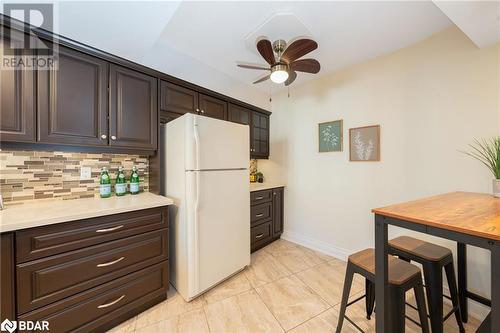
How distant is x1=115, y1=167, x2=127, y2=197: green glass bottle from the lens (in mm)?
1916

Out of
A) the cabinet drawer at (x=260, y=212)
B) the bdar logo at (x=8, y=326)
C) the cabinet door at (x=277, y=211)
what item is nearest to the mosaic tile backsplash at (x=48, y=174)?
the bdar logo at (x=8, y=326)

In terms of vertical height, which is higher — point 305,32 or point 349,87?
point 305,32

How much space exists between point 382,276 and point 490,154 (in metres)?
1.48

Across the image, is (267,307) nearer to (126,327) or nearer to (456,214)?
(126,327)

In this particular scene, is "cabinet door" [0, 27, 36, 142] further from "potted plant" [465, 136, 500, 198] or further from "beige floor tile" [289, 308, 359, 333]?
"potted plant" [465, 136, 500, 198]

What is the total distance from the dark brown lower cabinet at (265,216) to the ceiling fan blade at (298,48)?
1.64m

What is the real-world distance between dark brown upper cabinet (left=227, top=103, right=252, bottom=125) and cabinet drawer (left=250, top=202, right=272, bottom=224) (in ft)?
4.06

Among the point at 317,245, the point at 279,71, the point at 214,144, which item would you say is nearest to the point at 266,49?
the point at 279,71

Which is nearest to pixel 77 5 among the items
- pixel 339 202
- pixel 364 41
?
pixel 364 41

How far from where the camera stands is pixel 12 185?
58.6 inches

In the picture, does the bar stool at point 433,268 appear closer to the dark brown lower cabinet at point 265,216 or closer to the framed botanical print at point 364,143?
the framed botanical print at point 364,143

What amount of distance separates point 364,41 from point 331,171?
59.8 inches

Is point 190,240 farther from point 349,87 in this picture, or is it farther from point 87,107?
point 349,87

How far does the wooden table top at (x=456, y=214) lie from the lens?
2.69 feet
